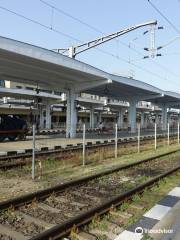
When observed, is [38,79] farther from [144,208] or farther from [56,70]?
→ [144,208]

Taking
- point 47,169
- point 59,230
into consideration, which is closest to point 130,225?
point 59,230

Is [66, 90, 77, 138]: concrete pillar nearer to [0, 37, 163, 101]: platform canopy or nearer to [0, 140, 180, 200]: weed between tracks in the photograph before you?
[0, 37, 163, 101]: platform canopy

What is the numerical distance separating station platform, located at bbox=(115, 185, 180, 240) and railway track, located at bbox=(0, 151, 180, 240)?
0.91 m

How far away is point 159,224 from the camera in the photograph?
7.26 m

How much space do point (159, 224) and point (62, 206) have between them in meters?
2.32

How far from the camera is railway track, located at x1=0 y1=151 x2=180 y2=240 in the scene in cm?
665

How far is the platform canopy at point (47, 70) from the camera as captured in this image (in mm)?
23672

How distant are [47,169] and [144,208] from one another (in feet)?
20.7

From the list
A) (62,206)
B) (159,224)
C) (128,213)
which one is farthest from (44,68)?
(159,224)

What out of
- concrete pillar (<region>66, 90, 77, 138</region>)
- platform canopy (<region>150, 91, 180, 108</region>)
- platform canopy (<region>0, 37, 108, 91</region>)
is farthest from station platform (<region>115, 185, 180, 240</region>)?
platform canopy (<region>150, 91, 180, 108</region>)

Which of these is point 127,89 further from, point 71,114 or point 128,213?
point 128,213

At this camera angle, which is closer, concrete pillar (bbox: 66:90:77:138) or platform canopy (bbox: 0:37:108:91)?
platform canopy (bbox: 0:37:108:91)

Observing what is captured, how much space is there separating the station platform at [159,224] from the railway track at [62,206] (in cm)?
91

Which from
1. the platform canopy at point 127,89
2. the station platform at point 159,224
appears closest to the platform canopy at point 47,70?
the platform canopy at point 127,89
